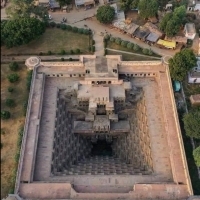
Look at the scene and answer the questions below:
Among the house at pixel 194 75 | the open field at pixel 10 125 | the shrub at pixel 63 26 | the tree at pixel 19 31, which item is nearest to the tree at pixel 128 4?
the shrub at pixel 63 26

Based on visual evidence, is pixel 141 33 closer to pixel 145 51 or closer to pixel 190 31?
pixel 145 51

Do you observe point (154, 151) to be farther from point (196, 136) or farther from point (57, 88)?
point (57, 88)

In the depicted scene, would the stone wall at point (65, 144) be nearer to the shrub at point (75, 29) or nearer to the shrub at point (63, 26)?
the shrub at point (75, 29)

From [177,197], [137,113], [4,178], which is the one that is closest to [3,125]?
[4,178]

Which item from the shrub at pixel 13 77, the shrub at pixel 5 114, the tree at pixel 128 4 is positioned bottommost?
the shrub at pixel 5 114

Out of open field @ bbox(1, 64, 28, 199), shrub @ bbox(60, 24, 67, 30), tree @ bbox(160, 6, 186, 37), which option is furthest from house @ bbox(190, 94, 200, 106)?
shrub @ bbox(60, 24, 67, 30)
